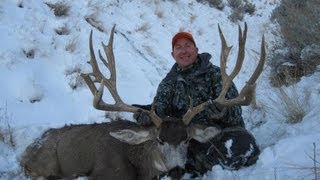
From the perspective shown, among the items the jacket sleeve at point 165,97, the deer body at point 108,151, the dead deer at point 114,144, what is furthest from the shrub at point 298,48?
the deer body at point 108,151

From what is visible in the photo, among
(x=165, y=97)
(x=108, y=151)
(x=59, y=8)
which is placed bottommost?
(x=108, y=151)

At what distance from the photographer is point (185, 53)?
22.4 ft

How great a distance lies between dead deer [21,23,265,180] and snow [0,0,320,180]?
0.35 meters

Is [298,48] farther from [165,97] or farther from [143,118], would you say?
[143,118]

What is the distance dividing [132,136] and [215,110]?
901 mm

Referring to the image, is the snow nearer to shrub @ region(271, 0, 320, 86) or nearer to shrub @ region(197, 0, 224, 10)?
shrub @ region(271, 0, 320, 86)

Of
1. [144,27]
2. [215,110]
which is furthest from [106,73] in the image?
[215,110]

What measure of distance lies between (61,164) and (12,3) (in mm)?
3902

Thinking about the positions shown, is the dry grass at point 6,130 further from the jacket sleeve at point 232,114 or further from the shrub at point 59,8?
the shrub at point 59,8

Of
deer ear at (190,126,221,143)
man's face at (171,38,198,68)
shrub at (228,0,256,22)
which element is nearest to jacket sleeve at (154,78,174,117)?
man's face at (171,38,198,68)

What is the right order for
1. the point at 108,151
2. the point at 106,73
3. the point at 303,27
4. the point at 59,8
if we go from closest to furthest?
the point at 108,151
the point at 303,27
the point at 106,73
the point at 59,8

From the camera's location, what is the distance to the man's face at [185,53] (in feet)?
22.4

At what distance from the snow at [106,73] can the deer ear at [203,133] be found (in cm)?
33

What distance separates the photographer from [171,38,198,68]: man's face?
22.4 feet
